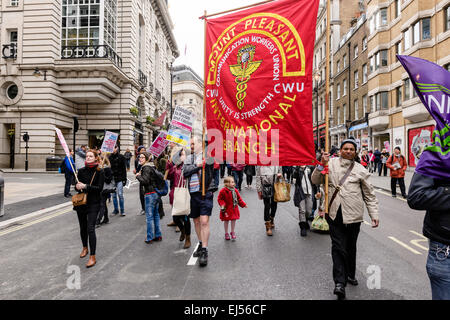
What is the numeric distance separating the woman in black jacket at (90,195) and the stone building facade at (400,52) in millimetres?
17605

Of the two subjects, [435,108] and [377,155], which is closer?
[435,108]

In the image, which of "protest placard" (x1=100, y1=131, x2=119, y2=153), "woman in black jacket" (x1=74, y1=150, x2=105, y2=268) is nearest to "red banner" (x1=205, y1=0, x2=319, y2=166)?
"woman in black jacket" (x1=74, y1=150, x2=105, y2=268)

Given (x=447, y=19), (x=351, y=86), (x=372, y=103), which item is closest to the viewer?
(x=447, y=19)

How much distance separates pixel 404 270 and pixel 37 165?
25689 millimetres

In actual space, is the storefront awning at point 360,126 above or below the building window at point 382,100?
below

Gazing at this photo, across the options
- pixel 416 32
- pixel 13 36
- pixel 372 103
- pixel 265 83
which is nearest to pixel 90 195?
pixel 265 83

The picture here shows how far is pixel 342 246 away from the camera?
3488 mm

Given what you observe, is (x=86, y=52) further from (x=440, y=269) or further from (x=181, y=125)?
(x=440, y=269)

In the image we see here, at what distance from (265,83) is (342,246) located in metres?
2.28

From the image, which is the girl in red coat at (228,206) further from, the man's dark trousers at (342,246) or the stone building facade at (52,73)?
the stone building facade at (52,73)

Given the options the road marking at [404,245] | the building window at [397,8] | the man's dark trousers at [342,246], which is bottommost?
the road marking at [404,245]

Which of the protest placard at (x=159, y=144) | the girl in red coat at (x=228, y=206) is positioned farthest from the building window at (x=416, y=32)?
the girl in red coat at (x=228, y=206)

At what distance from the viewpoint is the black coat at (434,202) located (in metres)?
2.14

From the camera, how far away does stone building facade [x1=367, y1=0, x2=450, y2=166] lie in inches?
754
